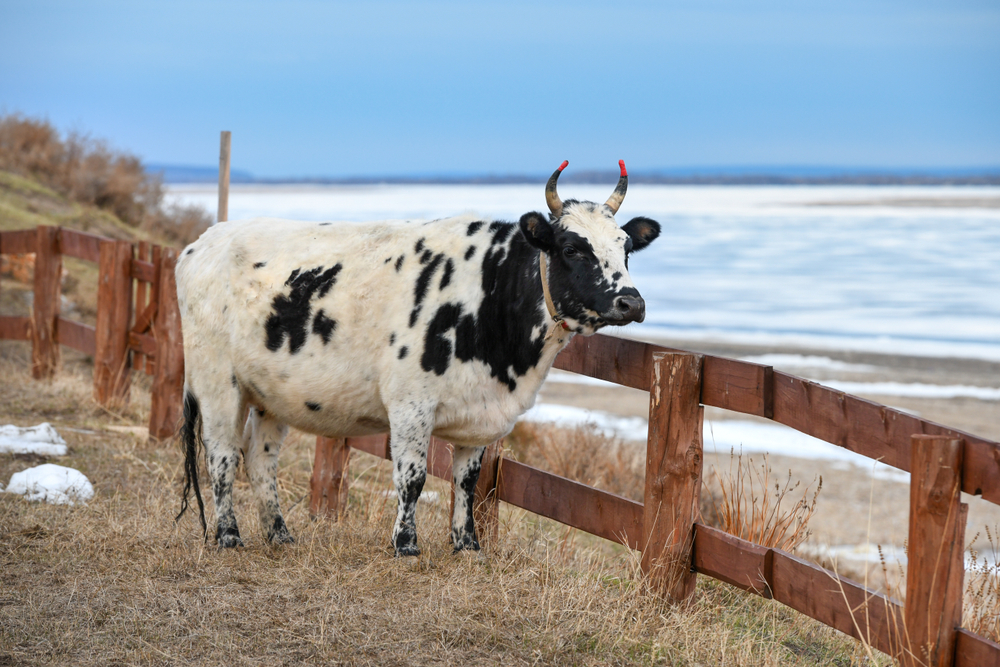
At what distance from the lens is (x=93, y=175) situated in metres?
23.2

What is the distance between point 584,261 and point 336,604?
2.15 meters

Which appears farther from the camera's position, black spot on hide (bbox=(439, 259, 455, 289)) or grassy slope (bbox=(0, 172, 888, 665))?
black spot on hide (bbox=(439, 259, 455, 289))

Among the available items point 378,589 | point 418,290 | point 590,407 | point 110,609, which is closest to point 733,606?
point 378,589

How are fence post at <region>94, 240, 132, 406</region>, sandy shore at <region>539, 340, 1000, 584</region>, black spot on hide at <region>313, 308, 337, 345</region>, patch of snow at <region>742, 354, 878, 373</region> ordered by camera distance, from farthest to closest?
patch of snow at <region>742, 354, 878, 373</region>
sandy shore at <region>539, 340, 1000, 584</region>
fence post at <region>94, 240, 132, 406</region>
black spot on hide at <region>313, 308, 337, 345</region>

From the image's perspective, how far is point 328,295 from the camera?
19.0ft

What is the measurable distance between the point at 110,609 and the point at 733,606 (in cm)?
352

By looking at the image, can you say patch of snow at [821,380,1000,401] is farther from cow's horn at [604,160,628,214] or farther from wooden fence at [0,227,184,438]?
cow's horn at [604,160,628,214]

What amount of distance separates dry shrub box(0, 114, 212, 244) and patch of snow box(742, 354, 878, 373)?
1373 cm

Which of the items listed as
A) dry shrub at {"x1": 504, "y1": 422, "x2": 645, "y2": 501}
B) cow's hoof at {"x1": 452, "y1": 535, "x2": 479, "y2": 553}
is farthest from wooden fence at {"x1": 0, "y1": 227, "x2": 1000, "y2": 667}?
dry shrub at {"x1": 504, "y1": 422, "x2": 645, "y2": 501}

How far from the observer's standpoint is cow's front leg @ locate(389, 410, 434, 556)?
539 cm

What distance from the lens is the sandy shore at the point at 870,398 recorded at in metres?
10.4

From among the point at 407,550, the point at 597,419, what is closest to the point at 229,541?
the point at 407,550

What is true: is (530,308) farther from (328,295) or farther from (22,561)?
(22,561)

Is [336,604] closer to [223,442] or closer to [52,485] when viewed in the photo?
[223,442]
